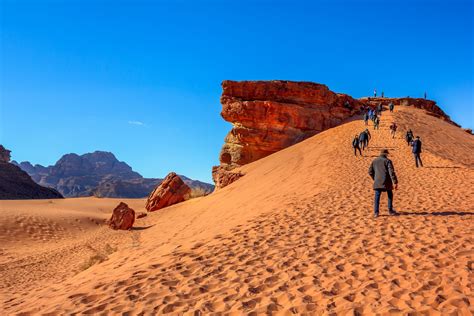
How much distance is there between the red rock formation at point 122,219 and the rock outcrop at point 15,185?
107 ft

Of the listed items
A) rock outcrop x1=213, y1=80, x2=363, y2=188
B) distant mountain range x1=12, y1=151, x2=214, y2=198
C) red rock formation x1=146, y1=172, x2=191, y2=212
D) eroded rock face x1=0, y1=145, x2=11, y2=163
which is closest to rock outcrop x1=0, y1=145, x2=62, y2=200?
eroded rock face x1=0, y1=145, x2=11, y2=163

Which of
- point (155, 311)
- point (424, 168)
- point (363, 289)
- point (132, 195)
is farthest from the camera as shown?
point (132, 195)

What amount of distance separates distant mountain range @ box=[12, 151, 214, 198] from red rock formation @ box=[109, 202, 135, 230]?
190 feet

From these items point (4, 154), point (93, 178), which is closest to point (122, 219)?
point (4, 154)

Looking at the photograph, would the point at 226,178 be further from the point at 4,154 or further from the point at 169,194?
the point at 4,154

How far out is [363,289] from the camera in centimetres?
503

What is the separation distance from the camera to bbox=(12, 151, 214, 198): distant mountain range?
8829 cm

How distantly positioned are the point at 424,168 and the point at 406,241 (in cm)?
1153

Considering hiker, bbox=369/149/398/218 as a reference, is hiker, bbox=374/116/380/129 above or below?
above

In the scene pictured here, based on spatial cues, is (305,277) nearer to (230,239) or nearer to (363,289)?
(363,289)

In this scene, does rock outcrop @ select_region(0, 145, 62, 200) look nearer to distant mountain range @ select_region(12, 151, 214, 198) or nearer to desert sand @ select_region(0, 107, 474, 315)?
distant mountain range @ select_region(12, 151, 214, 198)

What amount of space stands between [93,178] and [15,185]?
230ft

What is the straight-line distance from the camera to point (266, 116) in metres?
29.3

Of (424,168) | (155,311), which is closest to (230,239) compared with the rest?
(155,311)
